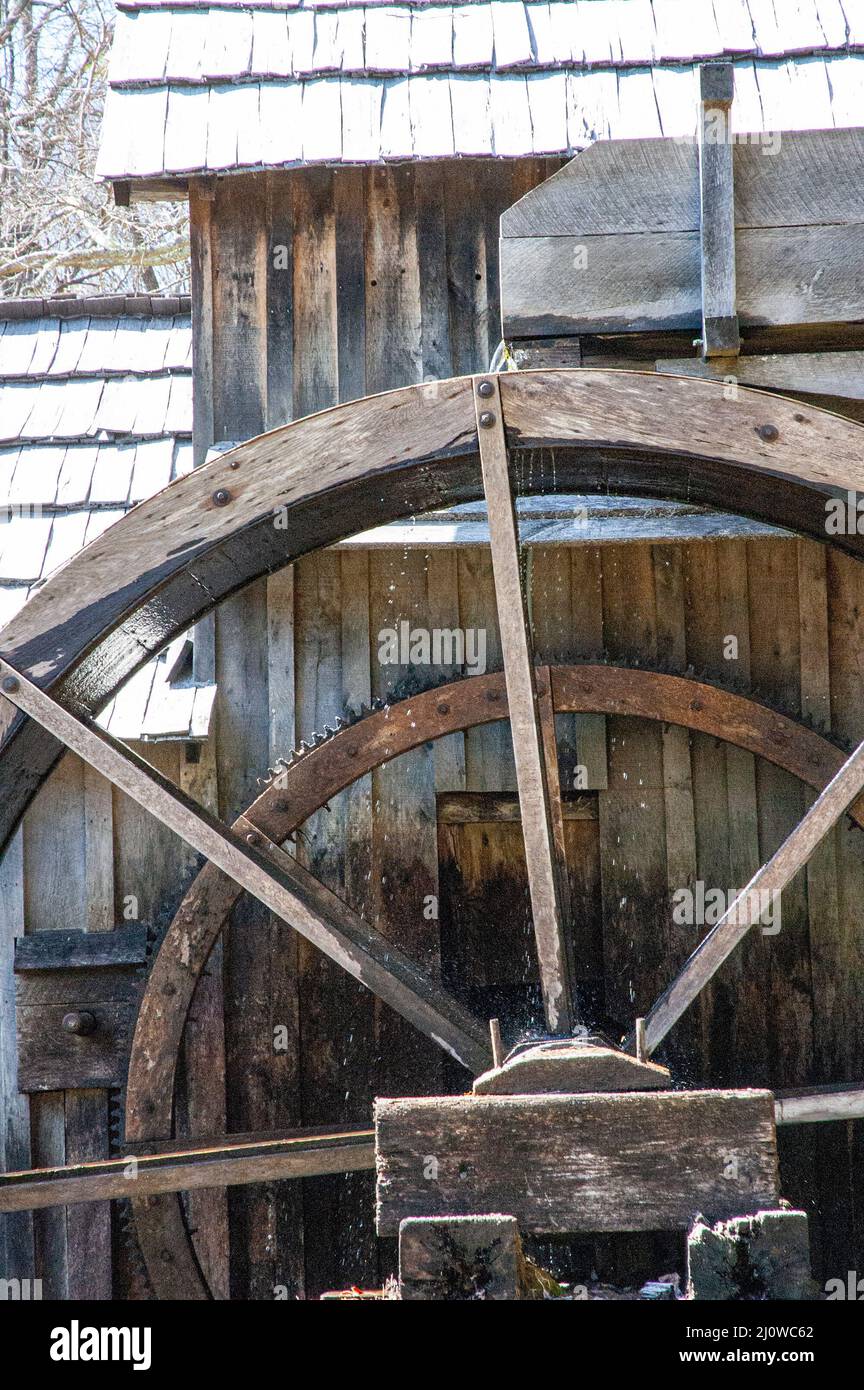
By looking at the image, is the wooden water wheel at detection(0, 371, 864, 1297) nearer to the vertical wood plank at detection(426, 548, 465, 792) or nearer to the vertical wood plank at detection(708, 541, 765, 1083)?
the vertical wood plank at detection(426, 548, 465, 792)

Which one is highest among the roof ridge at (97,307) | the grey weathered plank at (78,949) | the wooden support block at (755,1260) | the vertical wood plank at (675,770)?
the roof ridge at (97,307)

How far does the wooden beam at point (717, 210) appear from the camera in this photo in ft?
12.9

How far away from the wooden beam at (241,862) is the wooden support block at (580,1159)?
0.79 metres

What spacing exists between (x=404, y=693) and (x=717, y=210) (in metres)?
2.12

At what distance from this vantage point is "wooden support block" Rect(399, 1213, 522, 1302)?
3170 mm

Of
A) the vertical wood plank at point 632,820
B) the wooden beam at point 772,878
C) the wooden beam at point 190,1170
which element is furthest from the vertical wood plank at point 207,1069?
the wooden beam at point 772,878

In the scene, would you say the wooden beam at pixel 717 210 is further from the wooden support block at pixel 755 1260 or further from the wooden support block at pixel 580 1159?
the wooden support block at pixel 755 1260

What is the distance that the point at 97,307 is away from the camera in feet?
22.3

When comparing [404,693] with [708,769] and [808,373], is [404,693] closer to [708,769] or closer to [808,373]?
[708,769]

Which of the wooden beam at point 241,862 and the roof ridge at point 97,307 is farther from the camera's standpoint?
the roof ridge at point 97,307

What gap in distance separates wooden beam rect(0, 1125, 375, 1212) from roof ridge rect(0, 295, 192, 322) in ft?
13.3
